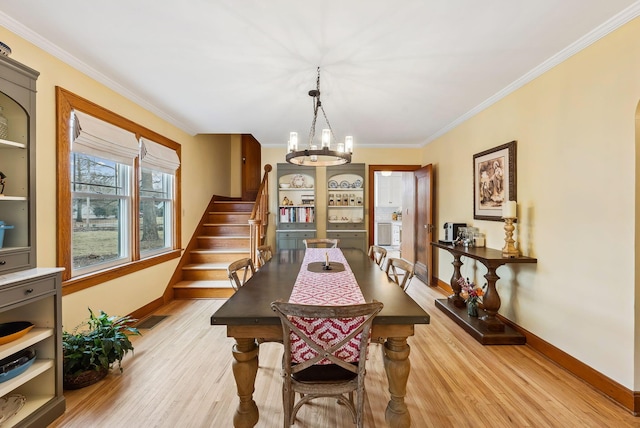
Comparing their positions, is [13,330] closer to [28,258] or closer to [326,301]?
[28,258]

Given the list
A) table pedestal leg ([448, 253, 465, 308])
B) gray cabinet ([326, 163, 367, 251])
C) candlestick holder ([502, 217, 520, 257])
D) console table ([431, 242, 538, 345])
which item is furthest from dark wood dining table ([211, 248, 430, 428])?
gray cabinet ([326, 163, 367, 251])

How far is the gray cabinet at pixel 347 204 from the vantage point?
5457 mm

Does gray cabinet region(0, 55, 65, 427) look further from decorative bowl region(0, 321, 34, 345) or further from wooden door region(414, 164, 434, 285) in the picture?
wooden door region(414, 164, 434, 285)

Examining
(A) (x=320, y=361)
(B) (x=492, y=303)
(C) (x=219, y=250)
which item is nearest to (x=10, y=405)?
(A) (x=320, y=361)

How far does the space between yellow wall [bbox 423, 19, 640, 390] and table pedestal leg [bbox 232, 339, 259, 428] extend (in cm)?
243

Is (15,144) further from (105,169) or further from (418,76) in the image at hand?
(418,76)

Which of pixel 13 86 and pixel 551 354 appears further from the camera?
pixel 551 354

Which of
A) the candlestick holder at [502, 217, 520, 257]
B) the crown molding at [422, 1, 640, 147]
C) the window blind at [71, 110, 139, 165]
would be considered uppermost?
the crown molding at [422, 1, 640, 147]

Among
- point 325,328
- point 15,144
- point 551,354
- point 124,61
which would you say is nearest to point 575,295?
point 551,354

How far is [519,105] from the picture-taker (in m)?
2.90

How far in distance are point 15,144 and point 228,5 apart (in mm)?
1512

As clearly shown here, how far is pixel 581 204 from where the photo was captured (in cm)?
222

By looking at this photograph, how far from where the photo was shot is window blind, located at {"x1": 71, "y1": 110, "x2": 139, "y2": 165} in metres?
2.55

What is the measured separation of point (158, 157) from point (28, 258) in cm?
219
